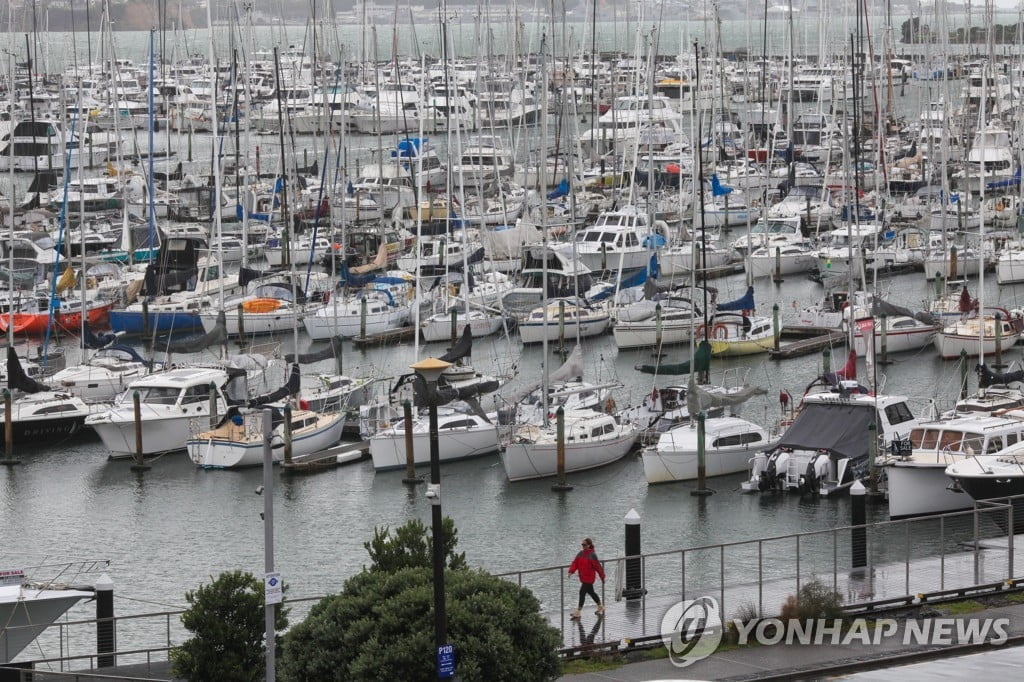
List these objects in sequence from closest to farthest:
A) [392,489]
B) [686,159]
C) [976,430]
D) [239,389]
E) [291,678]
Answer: [291,678] < [976,430] < [392,489] < [239,389] < [686,159]

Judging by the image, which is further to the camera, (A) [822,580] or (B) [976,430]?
(B) [976,430]

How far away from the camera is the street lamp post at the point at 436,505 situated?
79.7ft

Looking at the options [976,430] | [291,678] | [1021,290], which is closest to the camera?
[291,678]

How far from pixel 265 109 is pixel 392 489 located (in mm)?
91415

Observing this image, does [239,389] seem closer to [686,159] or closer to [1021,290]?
[1021,290]

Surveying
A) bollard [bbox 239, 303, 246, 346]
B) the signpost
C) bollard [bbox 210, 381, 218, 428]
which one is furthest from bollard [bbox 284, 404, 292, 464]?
the signpost

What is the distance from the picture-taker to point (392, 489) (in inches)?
1967

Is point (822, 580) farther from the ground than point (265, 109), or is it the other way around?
point (265, 109)

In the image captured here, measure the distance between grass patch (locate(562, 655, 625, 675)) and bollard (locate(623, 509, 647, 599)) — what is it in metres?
2.57

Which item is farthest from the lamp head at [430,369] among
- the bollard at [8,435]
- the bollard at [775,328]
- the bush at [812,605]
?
the bollard at [775,328]

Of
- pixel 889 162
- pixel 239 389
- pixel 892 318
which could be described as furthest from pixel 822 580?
pixel 889 162

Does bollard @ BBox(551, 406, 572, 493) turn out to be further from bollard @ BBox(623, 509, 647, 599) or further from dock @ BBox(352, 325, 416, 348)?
dock @ BBox(352, 325, 416, 348)

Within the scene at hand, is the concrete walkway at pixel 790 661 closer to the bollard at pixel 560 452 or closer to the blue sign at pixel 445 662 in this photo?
the blue sign at pixel 445 662

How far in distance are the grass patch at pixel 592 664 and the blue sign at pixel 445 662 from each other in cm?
387
